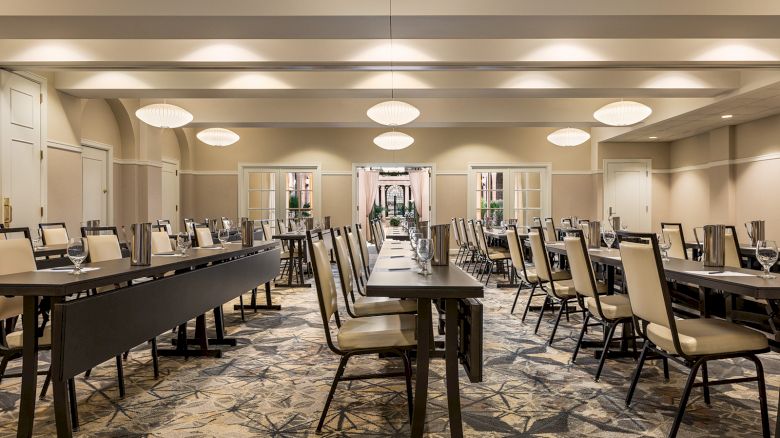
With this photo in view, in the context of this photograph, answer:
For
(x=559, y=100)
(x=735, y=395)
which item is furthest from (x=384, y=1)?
(x=559, y=100)

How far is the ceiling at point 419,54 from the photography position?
4.55 m

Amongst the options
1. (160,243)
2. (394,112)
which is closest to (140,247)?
(160,243)

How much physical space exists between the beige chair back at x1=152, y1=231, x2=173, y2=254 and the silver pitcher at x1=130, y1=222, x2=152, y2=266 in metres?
1.39

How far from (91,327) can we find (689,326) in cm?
274

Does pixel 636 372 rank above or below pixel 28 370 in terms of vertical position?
below

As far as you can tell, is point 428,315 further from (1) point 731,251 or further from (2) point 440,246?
(1) point 731,251

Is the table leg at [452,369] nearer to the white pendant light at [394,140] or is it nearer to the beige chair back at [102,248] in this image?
the beige chair back at [102,248]

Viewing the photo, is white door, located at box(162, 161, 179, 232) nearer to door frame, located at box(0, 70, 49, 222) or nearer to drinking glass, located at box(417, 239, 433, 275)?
door frame, located at box(0, 70, 49, 222)

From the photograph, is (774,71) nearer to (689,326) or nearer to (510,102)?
(510,102)

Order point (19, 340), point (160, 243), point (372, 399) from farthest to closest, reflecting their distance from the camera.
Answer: point (160, 243)
point (372, 399)
point (19, 340)

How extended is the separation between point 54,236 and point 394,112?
4.57 metres

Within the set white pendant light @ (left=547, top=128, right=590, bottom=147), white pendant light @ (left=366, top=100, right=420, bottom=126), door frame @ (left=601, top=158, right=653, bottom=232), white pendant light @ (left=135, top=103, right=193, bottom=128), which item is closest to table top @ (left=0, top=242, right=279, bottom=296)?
white pendant light @ (left=366, top=100, right=420, bottom=126)

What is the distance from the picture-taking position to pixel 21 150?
656 centimetres

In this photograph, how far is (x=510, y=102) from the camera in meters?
9.71
